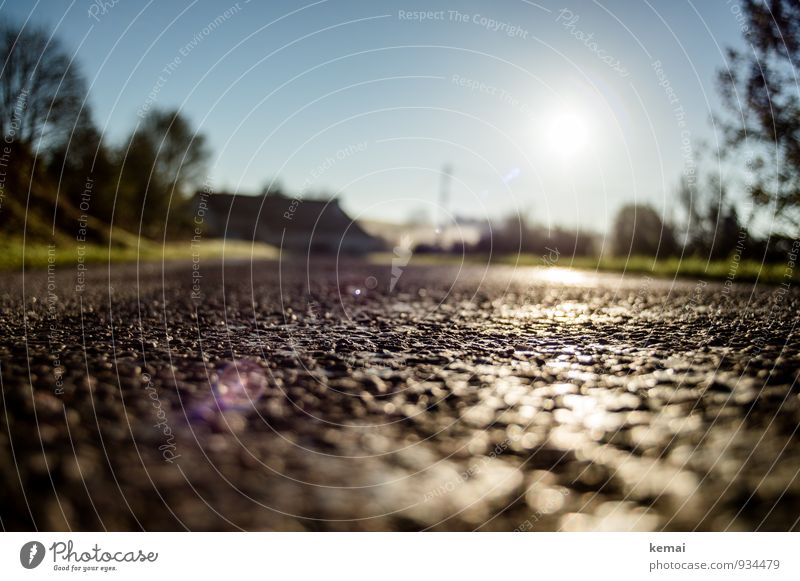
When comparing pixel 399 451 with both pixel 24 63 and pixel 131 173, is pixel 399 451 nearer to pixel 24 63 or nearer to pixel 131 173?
pixel 24 63

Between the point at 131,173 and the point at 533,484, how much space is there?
5036 centimetres

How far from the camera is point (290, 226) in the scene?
72438 mm

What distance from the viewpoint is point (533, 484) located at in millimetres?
1986

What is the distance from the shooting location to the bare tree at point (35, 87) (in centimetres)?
1897

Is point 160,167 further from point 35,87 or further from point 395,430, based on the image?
point 395,430

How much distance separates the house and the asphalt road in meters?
64.1

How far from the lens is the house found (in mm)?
71312

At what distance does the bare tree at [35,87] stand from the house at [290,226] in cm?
4419

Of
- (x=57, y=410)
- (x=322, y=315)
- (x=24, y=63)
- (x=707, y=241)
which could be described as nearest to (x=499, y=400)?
(x=57, y=410)

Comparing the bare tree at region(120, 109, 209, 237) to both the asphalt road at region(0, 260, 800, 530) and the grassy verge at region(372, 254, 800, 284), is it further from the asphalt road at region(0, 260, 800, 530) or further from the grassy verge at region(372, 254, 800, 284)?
the asphalt road at region(0, 260, 800, 530)

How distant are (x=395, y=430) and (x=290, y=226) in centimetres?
7217

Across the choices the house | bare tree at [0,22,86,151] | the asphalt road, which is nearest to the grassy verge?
the asphalt road

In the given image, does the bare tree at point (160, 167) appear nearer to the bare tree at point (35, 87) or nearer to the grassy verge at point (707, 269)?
the bare tree at point (35, 87)

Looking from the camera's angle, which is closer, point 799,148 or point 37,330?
point 37,330
